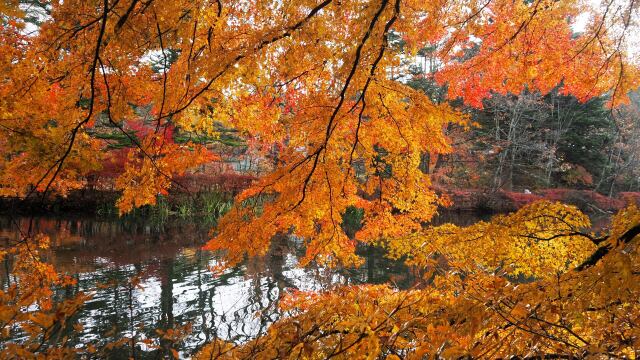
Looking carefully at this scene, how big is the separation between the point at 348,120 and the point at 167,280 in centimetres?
691

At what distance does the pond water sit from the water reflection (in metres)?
0.02

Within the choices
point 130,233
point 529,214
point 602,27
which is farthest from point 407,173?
point 130,233

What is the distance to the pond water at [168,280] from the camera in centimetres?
639

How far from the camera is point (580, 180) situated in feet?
81.3

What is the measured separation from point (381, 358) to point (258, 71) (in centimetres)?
258

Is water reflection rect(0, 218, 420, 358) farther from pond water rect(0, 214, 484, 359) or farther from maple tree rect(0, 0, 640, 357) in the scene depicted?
maple tree rect(0, 0, 640, 357)

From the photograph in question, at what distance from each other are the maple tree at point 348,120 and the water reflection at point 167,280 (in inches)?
76.6

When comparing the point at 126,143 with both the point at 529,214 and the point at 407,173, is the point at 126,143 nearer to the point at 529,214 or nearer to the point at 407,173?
the point at 407,173

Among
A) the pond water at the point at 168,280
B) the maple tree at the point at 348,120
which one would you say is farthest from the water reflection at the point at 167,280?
the maple tree at the point at 348,120

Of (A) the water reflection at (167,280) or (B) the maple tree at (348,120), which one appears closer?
(B) the maple tree at (348,120)

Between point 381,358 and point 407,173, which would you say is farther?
point 407,173

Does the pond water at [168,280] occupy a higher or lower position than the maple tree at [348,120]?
lower

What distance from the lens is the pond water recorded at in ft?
21.0

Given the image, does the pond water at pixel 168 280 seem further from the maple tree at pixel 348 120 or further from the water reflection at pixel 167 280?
the maple tree at pixel 348 120
